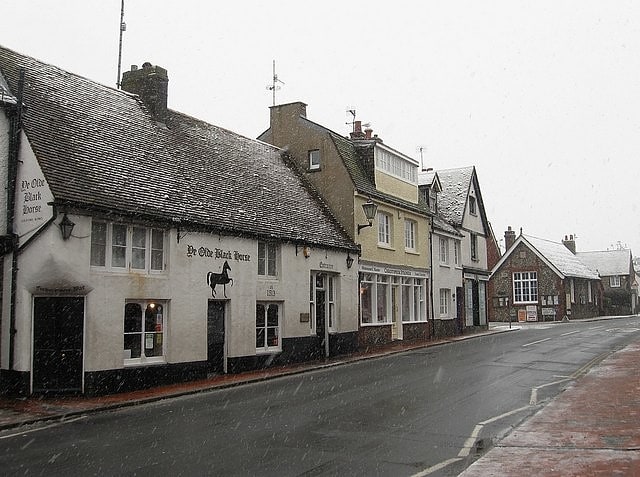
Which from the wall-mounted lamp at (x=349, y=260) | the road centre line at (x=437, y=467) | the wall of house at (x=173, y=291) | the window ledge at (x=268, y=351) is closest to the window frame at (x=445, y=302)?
the wall-mounted lamp at (x=349, y=260)

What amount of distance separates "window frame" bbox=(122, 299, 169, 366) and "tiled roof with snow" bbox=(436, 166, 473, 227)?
24.4 meters

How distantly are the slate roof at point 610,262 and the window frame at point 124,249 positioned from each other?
7336 cm

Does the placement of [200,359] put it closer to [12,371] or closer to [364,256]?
[12,371]

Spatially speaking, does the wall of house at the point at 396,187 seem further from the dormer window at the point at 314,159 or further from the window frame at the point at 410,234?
the dormer window at the point at 314,159

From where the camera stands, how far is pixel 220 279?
1775 cm

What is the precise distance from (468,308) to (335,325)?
54.1ft

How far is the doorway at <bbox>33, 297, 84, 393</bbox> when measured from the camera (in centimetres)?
1396

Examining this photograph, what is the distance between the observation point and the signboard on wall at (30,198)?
1403cm

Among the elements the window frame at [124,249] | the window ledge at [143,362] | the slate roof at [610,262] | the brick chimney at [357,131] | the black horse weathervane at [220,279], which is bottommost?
the window ledge at [143,362]

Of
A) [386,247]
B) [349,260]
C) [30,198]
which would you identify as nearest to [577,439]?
[30,198]

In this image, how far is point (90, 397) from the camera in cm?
1386

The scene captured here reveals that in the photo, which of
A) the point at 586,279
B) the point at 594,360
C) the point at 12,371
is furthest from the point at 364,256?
the point at 586,279

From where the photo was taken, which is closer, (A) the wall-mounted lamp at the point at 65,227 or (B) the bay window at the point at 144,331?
(A) the wall-mounted lamp at the point at 65,227


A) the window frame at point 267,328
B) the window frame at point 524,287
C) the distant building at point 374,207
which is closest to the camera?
the window frame at point 267,328
